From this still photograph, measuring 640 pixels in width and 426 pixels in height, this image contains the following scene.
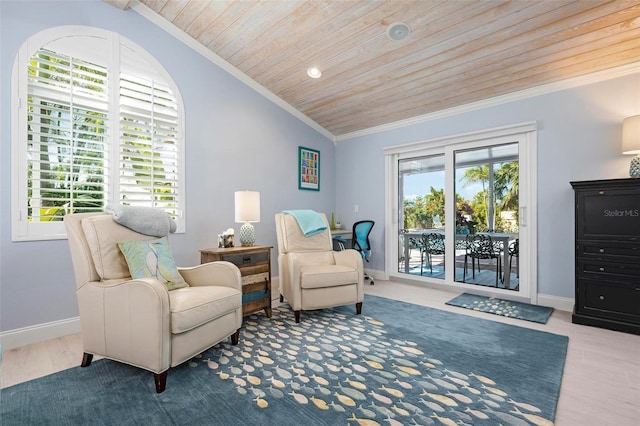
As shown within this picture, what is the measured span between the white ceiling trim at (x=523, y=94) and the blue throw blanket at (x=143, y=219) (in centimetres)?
334

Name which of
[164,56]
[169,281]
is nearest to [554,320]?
[169,281]

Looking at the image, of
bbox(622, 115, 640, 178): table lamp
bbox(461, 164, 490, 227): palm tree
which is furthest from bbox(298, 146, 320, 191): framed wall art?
bbox(622, 115, 640, 178): table lamp

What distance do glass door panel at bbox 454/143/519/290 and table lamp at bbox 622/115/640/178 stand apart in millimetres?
965

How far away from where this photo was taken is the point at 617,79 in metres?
2.94

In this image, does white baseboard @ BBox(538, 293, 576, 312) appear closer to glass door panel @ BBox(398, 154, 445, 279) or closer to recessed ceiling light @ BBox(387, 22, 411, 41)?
glass door panel @ BBox(398, 154, 445, 279)

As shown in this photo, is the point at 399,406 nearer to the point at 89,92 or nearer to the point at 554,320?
the point at 554,320

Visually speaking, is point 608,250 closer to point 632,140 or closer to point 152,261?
point 632,140

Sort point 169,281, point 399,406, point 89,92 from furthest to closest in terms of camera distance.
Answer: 1. point 89,92
2. point 169,281
3. point 399,406

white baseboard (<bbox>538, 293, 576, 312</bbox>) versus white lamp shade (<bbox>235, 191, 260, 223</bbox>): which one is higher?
white lamp shade (<bbox>235, 191, 260, 223</bbox>)

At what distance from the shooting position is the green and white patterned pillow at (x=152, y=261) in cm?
214

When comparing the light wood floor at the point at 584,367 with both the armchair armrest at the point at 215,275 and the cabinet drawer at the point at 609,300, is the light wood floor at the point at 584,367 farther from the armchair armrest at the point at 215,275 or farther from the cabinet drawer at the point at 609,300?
the armchair armrest at the point at 215,275

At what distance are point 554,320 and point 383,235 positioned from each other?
90.2 inches

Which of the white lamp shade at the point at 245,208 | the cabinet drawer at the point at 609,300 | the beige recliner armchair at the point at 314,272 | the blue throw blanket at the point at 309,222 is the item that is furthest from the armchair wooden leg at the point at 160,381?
the cabinet drawer at the point at 609,300

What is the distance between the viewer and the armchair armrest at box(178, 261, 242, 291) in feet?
7.86
